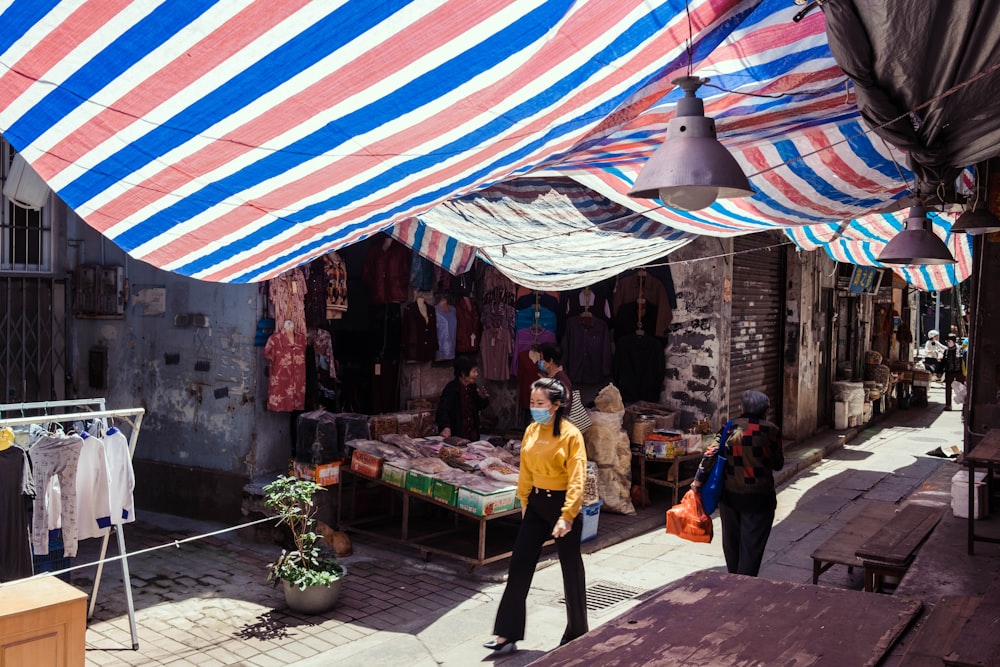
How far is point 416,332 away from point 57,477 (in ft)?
18.0

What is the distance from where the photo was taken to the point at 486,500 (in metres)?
7.85

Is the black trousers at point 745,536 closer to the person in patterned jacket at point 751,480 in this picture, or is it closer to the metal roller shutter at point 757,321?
the person in patterned jacket at point 751,480

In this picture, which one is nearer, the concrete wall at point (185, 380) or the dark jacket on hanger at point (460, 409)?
the concrete wall at point (185, 380)

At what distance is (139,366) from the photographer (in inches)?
406

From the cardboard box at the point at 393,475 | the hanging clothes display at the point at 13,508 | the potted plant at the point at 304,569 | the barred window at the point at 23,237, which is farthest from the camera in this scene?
the barred window at the point at 23,237

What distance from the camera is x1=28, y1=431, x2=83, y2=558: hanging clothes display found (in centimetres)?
555

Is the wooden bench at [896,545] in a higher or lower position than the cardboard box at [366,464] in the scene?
lower

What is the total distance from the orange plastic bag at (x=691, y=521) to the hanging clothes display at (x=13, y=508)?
4707 millimetres

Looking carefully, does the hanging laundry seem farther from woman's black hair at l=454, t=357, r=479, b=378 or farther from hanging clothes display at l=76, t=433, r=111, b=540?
woman's black hair at l=454, t=357, r=479, b=378

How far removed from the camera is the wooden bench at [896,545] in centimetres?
582

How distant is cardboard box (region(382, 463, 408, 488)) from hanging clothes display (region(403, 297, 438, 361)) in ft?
7.56

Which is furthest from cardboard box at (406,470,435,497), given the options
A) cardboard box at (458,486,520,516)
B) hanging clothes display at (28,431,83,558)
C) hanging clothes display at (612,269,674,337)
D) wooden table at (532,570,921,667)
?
wooden table at (532,570,921,667)

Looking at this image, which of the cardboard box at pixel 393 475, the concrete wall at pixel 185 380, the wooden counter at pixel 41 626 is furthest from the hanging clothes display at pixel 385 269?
the wooden counter at pixel 41 626

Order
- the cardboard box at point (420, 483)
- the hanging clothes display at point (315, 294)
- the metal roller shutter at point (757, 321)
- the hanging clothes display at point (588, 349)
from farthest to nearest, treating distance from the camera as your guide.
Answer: the metal roller shutter at point (757, 321) < the hanging clothes display at point (588, 349) < the hanging clothes display at point (315, 294) < the cardboard box at point (420, 483)
